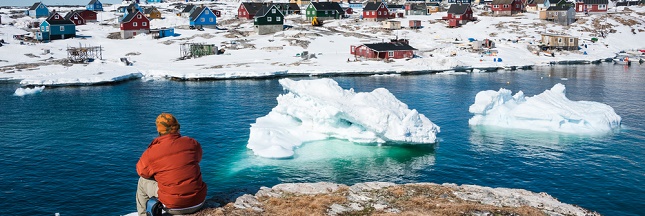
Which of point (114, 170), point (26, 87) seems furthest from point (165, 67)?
point (114, 170)

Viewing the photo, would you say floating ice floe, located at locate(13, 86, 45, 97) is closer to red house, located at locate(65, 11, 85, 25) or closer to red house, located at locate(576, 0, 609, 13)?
red house, located at locate(65, 11, 85, 25)

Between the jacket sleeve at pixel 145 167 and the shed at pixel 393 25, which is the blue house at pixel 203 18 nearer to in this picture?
the shed at pixel 393 25

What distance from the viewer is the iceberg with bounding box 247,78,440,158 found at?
35.6 metres

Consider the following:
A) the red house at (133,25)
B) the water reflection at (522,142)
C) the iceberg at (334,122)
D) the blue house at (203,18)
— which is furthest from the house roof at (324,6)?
the iceberg at (334,122)

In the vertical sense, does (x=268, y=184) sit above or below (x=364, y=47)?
below

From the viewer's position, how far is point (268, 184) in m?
29.3

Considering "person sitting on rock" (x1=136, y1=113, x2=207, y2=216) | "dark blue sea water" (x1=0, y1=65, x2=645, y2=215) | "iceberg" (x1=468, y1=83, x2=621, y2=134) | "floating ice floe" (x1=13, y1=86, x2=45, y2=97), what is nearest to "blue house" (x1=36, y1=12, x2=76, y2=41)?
"floating ice floe" (x1=13, y1=86, x2=45, y2=97)

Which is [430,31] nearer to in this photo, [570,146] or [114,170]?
[570,146]

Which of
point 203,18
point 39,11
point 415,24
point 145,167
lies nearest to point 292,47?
point 203,18

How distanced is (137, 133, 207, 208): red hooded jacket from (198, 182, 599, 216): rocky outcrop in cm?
97

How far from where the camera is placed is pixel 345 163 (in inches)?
1319

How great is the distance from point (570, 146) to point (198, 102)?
121 ft

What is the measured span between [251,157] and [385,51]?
59.8 meters

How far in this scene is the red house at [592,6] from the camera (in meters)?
141
